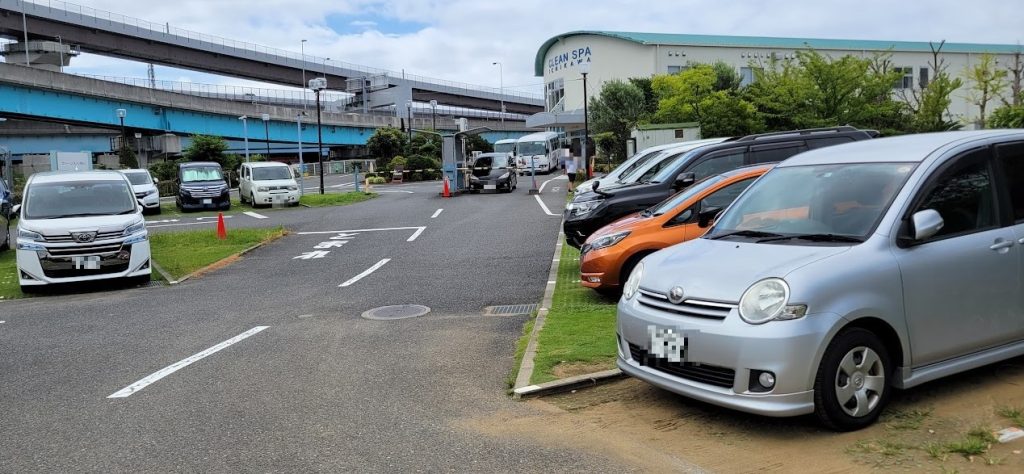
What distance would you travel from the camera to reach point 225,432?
16.5 feet

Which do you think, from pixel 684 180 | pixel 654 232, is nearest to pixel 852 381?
pixel 654 232

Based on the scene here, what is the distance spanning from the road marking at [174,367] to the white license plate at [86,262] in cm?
531

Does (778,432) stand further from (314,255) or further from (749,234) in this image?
(314,255)

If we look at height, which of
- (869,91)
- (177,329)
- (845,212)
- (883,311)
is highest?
(869,91)

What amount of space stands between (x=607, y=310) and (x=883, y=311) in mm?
4165

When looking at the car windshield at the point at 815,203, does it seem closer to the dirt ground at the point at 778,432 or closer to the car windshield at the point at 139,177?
the dirt ground at the point at 778,432

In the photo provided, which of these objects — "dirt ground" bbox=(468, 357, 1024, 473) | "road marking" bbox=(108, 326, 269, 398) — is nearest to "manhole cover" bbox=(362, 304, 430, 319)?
"road marking" bbox=(108, 326, 269, 398)

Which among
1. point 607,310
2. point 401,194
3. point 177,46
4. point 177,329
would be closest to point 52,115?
point 401,194

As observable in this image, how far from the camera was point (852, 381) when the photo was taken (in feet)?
14.7

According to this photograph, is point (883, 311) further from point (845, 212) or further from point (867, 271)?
point (845, 212)

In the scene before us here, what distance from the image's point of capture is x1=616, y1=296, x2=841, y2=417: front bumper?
426 centimetres

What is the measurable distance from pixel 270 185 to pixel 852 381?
25881mm

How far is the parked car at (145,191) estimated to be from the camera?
1055 inches

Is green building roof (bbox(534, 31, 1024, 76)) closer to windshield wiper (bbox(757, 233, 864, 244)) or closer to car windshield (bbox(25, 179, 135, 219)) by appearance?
car windshield (bbox(25, 179, 135, 219))
